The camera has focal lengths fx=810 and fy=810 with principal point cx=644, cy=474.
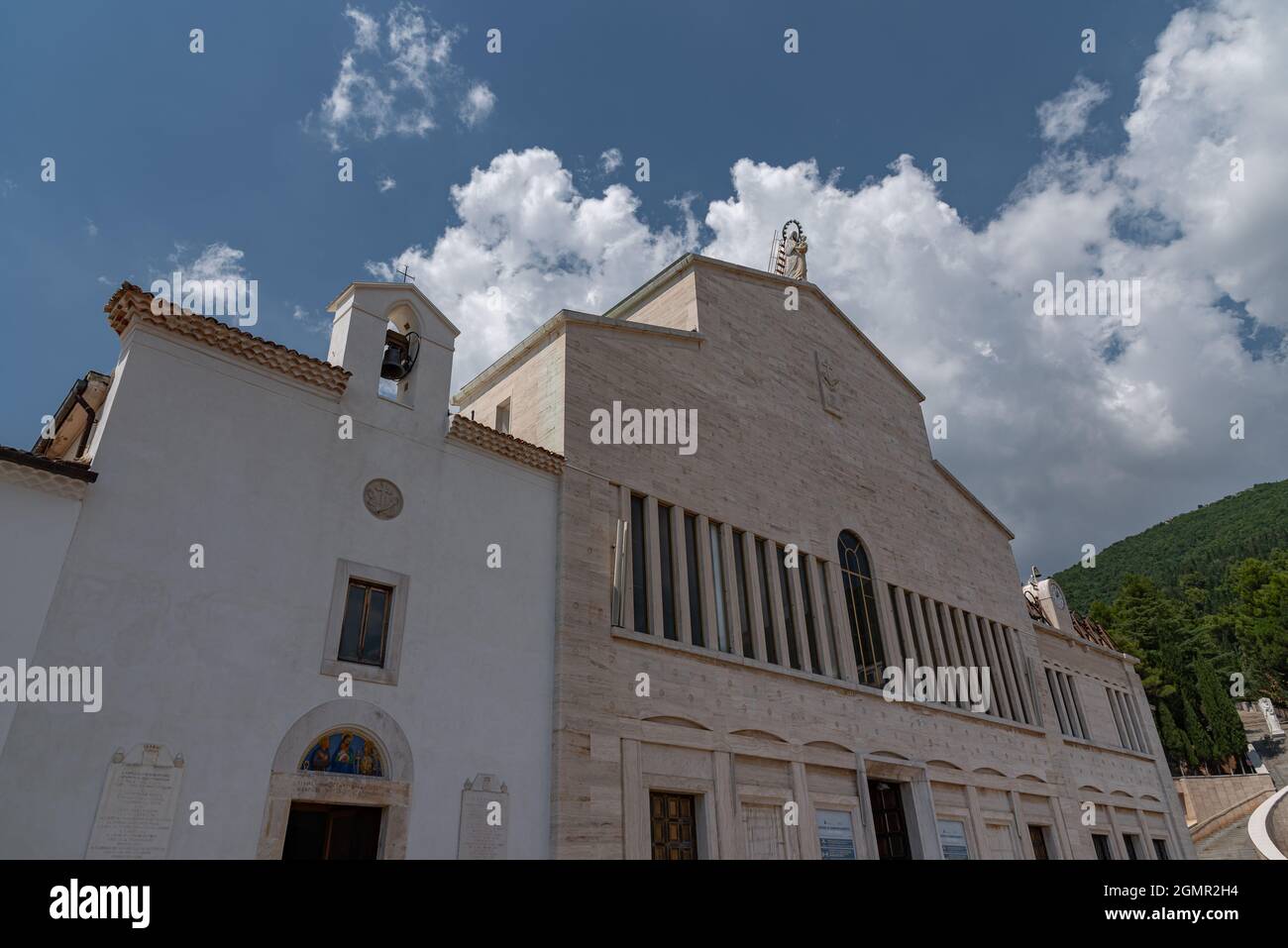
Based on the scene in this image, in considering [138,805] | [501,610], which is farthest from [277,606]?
[501,610]

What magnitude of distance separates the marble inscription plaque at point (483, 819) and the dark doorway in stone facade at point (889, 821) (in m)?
8.69

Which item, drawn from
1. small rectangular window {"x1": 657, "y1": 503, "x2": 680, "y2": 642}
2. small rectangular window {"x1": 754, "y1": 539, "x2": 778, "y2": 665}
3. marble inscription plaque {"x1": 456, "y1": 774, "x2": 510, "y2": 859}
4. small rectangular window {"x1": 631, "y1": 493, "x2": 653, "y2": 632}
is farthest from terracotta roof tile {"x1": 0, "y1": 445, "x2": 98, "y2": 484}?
small rectangular window {"x1": 754, "y1": 539, "x2": 778, "y2": 665}

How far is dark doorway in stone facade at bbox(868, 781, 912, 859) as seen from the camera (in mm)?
16469

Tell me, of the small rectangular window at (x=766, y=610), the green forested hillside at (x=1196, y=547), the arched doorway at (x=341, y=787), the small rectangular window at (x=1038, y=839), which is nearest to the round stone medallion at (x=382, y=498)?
the arched doorway at (x=341, y=787)

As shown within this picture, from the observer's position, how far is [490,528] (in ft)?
40.7

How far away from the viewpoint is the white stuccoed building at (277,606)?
324 inches

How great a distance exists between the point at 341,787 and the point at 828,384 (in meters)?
15.6

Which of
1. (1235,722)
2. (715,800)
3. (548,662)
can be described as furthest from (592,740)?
(1235,722)

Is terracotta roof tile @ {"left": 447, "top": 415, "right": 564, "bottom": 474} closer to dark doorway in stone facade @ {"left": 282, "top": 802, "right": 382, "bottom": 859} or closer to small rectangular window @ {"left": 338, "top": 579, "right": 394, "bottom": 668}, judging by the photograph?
small rectangular window @ {"left": 338, "top": 579, "right": 394, "bottom": 668}

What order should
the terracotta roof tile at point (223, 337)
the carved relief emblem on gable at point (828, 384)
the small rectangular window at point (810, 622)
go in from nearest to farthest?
the terracotta roof tile at point (223, 337) → the small rectangular window at point (810, 622) → the carved relief emblem on gable at point (828, 384)

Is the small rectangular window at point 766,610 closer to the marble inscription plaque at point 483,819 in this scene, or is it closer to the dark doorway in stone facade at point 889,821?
the dark doorway in stone facade at point 889,821

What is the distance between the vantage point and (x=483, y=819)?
10.5 metres
